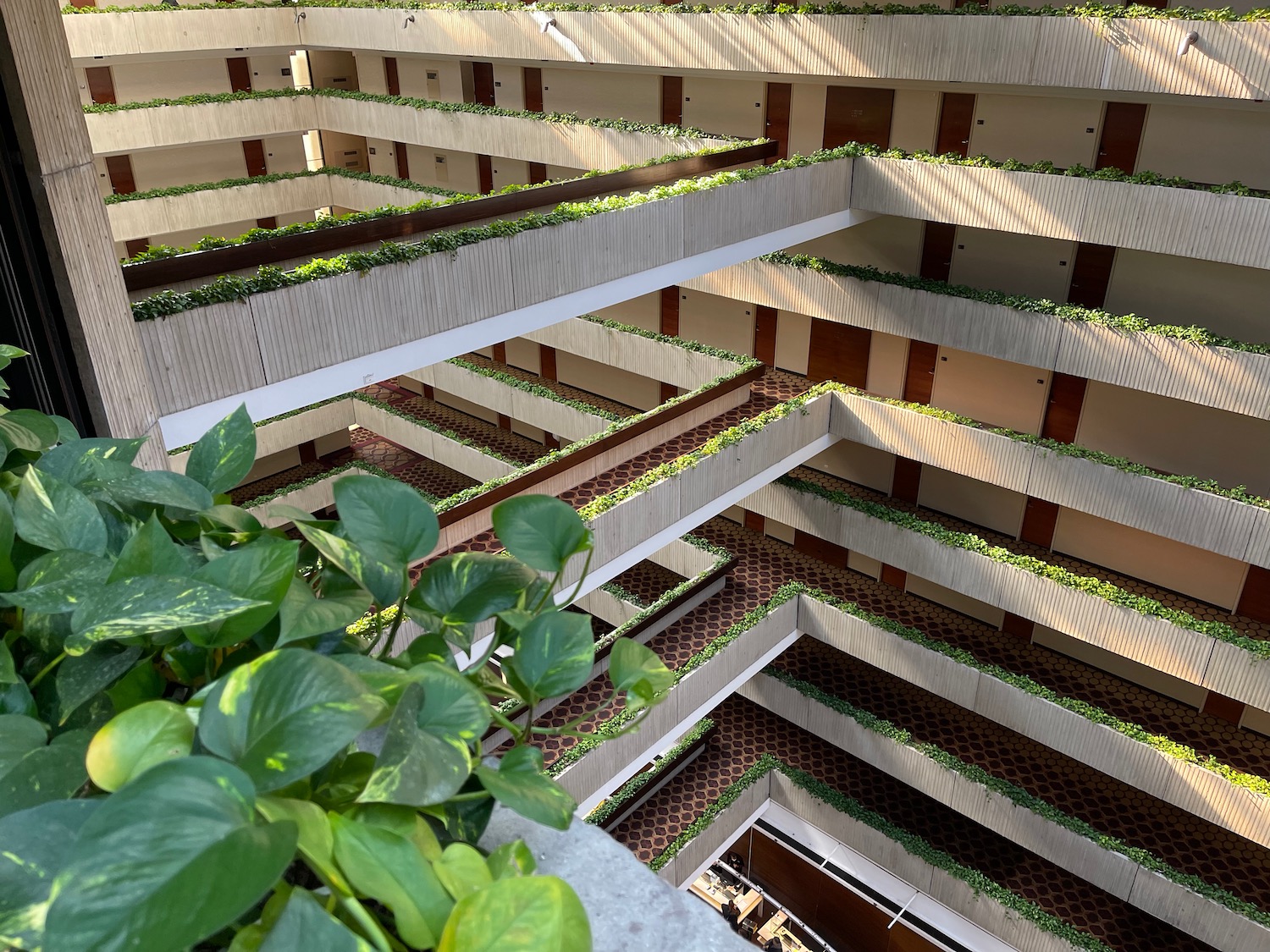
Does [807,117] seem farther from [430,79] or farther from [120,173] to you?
[120,173]

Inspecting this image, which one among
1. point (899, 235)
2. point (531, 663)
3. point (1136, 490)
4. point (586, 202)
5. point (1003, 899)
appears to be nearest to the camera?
point (531, 663)

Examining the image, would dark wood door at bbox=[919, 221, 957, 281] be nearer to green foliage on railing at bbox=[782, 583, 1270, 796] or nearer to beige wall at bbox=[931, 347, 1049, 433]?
beige wall at bbox=[931, 347, 1049, 433]

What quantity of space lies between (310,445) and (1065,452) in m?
15.7

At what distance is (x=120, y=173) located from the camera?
61.8 ft

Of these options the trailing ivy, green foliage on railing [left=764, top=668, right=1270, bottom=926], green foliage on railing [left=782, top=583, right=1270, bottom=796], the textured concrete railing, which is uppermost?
the trailing ivy

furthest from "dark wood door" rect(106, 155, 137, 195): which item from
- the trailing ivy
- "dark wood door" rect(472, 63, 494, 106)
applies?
"dark wood door" rect(472, 63, 494, 106)

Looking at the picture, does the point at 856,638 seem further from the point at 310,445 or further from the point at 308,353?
the point at 310,445

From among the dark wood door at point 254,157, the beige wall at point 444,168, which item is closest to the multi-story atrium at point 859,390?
the beige wall at point 444,168

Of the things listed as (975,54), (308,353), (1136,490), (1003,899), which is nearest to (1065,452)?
(1136,490)

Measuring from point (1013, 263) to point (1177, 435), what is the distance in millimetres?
3105

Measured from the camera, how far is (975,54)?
10.8m

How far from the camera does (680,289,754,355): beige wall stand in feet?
52.0

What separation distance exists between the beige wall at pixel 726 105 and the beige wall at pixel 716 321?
2.73m

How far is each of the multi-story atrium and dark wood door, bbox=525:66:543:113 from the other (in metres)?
0.10
